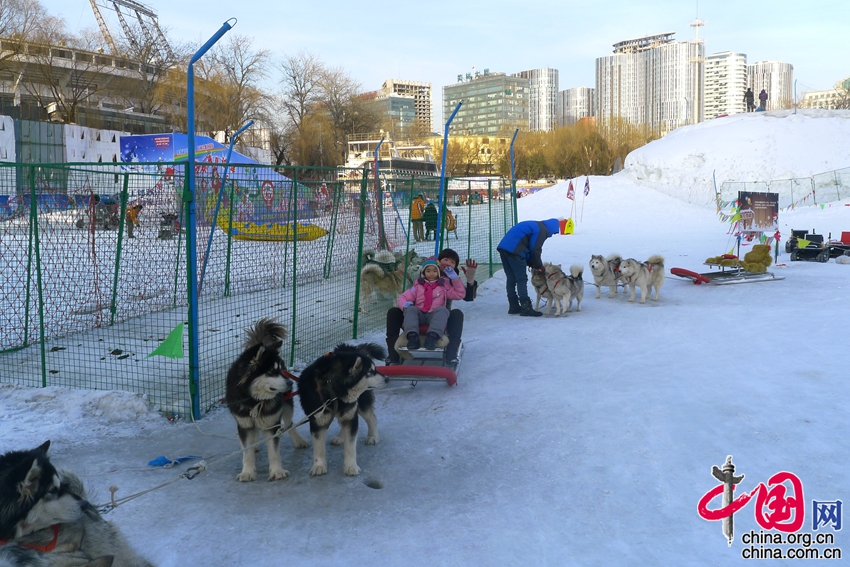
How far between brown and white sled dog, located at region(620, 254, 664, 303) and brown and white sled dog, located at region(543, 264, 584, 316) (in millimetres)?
1000

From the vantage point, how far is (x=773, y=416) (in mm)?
4844

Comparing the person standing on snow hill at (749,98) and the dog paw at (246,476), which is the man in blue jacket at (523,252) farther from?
the person standing on snow hill at (749,98)

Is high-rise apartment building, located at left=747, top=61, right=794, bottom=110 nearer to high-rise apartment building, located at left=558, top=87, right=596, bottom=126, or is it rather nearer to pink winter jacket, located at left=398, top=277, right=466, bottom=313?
high-rise apartment building, located at left=558, top=87, right=596, bottom=126

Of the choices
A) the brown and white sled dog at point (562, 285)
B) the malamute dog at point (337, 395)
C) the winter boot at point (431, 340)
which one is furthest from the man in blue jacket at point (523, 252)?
the malamute dog at point (337, 395)

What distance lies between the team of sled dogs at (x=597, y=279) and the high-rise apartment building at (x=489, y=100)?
154 meters

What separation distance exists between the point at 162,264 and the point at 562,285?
568 cm

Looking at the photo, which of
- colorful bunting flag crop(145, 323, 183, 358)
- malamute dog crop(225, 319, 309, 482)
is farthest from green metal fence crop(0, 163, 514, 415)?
malamute dog crop(225, 319, 309, 482)

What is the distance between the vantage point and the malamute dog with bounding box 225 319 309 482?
12.8 feet

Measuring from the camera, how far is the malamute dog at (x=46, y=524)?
2.54 meters

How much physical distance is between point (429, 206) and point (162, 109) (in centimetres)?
3593

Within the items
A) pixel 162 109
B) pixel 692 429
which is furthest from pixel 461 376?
pixel 162 109

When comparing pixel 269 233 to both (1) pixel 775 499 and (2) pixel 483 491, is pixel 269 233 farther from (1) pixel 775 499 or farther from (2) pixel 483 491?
(1) pixel 775 499

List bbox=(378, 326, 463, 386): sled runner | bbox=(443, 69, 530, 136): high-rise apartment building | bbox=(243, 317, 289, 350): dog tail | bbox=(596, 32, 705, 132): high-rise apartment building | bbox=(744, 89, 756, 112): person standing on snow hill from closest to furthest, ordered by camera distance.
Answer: bbox=(243, 317, 289, 350): dog tail → bbox=(378, 326, 463, 386): sled runner → bbox=(744, 89, 756, 112): person standing on snow hill → bbox=(596, 32, 705, 132): high-rise apartment building → bbox=(443, 69, 530, 136): high-rise apartment building

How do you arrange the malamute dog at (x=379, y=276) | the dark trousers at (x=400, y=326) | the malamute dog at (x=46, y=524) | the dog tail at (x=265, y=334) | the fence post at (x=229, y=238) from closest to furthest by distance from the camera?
the malamute dog at (x=46, y=524), the dog tail at (x=265, y=334), the dark trousers at (x=400, y=326), the fence post at (x=229, y=238), the malamute dog at (x=379, y=276)
